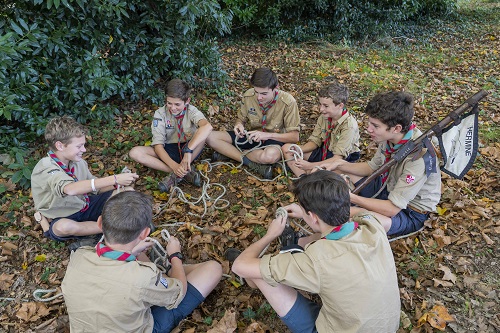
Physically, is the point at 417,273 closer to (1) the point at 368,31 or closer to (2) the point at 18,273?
(2) the point at 18,273

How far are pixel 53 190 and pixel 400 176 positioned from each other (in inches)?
122

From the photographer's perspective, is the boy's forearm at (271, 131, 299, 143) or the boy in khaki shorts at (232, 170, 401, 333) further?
the boy's forearm at (271, 131, 299, 143)

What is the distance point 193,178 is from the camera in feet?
14.6

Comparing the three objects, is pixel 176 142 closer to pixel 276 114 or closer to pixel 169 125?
pixel 169 125

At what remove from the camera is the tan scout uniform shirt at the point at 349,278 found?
7.27 feet

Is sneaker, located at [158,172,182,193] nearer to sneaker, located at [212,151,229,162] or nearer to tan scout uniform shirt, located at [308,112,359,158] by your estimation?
sneaker, located at [212,151,229,162]

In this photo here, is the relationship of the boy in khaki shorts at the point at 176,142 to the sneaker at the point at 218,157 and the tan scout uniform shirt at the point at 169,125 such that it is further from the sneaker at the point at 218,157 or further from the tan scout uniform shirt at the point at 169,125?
the sneaker at the point at 218,157

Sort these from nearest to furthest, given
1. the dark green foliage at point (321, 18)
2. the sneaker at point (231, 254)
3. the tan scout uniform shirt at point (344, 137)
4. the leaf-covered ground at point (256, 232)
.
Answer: the leaf-covered ground at point (256, 232) → the sneaker at point (231, 254) → the tan scout uniform shirt at point (344, 137) → the dark green foliage at point (321, 18)

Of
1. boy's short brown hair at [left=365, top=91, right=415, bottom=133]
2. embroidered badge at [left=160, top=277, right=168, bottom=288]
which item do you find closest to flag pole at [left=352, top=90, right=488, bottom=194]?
boy's short brown hair at [left=365, top=91, right=415, bottom=133]

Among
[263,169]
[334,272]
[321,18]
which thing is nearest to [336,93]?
[263,169]

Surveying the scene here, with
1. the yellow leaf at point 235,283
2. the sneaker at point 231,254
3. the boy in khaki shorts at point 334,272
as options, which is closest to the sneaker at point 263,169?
the sneaker at point 231,254

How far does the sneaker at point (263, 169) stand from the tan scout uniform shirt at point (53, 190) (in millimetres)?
2040

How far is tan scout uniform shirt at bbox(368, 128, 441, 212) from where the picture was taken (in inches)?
123

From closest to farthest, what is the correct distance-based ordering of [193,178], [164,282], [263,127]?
[164,282] < [193,178] < [263,127]
